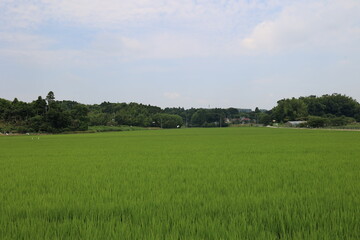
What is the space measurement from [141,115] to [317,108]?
76412 millimetres

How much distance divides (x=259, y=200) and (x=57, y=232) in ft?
10.2

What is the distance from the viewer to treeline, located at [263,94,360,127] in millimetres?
110500

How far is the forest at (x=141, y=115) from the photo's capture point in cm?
6115

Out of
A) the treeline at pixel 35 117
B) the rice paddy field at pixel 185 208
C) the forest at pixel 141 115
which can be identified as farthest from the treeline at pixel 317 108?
the rice paddy field at pixel 185 208

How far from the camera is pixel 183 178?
7094 mm

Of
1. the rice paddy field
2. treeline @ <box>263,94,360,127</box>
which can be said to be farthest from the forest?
the rice paddy field

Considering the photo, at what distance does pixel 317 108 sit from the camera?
121 m

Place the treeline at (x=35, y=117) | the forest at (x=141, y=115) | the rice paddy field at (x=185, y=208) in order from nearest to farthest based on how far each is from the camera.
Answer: the rice paddy field at (x=185, y=208)
the treeline at (x=35, y=117)
the forest at (x=141, y=115)

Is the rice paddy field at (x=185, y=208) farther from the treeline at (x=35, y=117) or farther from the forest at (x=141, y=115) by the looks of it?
the forest at (x=141, y=115)

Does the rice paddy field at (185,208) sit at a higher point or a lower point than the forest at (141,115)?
lower

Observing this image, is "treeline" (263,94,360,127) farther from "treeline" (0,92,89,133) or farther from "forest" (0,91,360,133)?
"treeline" (0,92,89,133)

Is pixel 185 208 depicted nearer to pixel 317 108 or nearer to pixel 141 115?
pixel 141 115

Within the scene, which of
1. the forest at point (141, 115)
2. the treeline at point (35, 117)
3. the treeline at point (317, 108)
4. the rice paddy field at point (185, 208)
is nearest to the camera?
the rice paddy field at point (185, 208)

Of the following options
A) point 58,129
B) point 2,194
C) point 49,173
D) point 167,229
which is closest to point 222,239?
point 167,229
